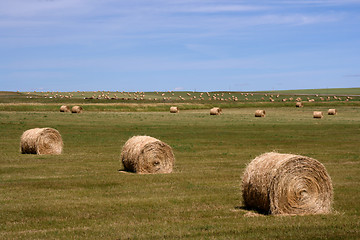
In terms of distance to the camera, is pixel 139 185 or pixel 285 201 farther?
pixel 139 185

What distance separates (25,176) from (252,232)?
12100 millimetres

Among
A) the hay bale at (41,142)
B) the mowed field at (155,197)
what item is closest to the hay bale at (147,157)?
the mowed field at (155,197)

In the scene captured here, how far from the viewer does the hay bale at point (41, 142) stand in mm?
30562

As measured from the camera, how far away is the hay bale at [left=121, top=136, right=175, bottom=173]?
23484mm

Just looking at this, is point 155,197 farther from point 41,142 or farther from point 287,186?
point 41,142

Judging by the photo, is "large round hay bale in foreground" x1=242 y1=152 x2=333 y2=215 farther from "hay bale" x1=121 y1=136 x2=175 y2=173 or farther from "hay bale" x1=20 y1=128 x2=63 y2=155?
"hay bale" x1=20 y1=128 x2=63 y2=155

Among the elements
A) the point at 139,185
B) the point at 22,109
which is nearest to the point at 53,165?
the point at 139,185

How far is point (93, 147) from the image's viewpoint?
113 ft

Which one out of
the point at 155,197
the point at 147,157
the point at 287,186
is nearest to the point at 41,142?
the point at 147,157

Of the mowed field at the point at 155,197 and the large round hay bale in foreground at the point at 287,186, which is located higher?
the large round hay bale in foreground at the point at 287,186

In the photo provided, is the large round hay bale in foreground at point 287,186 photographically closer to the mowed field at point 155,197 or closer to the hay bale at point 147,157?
the mowed field at point 155,197

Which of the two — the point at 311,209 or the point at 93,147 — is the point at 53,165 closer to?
the point at 93,147

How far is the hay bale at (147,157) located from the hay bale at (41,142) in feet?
26.9

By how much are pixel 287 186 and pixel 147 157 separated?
30.9ft
